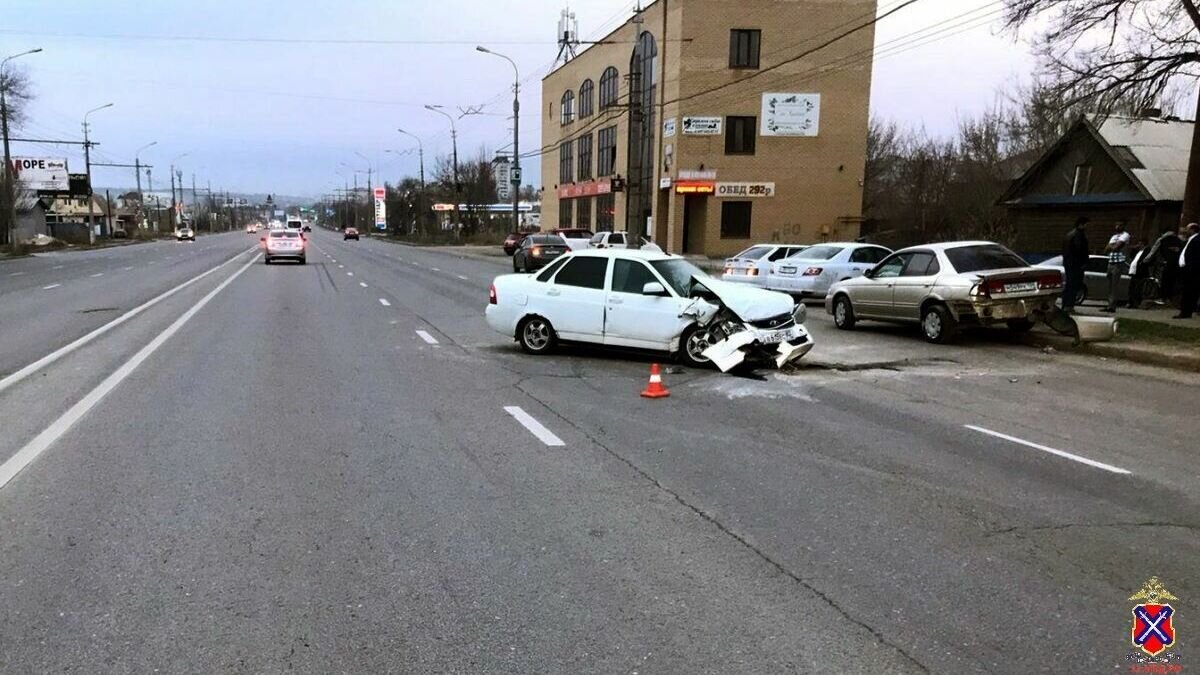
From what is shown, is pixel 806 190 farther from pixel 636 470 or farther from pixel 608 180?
pixel 636 470

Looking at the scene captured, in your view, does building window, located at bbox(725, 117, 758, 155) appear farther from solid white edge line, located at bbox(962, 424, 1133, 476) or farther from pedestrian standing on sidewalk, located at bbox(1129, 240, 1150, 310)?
solid white edge line, located at bbox(962, 424, 1133, 476)

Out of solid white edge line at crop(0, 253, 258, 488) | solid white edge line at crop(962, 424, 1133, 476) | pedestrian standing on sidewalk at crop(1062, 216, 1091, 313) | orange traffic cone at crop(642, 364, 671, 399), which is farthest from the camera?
pedestrian standing on sidewalk at crop(1062, 216, 1091, 313)

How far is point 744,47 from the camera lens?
44.1m

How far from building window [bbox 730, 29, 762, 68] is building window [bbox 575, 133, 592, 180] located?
1618 centimetres

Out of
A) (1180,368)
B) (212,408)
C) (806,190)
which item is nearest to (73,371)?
(212,408)

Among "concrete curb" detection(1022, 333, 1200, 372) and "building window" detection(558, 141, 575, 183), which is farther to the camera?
"building window" detection(558, 141, 575, 183)

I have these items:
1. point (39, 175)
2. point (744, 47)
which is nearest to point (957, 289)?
point (744, 47)

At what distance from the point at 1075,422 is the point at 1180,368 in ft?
15.4

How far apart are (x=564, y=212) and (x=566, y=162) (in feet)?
12.7

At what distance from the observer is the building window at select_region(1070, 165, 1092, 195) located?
101ft

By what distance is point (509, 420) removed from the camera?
7.77 meters

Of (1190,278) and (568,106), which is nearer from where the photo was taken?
(1190,278)

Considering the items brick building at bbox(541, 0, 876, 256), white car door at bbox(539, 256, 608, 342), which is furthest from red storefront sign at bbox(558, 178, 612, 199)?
white car door at bbox(539, 256, 608, 342)

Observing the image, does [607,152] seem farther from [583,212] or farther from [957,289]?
[957,289]
